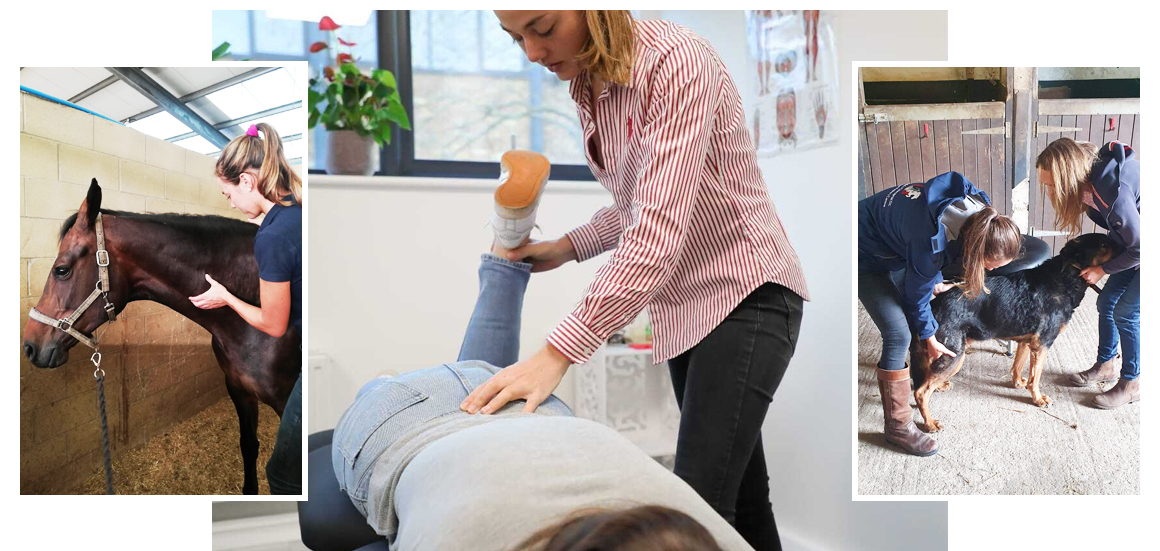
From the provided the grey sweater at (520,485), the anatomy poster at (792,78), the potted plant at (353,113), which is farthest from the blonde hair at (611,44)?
the potted plant at (353,113)

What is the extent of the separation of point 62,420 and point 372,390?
2.29 ft

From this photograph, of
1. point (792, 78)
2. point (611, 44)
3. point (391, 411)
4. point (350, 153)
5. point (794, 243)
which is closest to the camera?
point (391, 411)

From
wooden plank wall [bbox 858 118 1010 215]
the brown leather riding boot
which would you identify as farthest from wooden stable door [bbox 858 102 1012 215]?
the brown leather riding boot

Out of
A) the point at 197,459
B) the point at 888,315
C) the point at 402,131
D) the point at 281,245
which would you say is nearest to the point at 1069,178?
the point at 888,315

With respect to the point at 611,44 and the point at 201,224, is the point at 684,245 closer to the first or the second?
the point at 611,44

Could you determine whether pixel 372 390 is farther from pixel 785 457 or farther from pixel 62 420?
pixel 785 457

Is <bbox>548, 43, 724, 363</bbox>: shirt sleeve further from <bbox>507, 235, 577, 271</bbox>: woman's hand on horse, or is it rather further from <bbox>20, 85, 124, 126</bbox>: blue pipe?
<bbox>20, 85, 124, 126</bbox>: blue pipe

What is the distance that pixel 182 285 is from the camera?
1494mm

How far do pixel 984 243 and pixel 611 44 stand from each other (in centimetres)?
83

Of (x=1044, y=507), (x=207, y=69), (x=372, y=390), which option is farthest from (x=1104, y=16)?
(x=207, y=69)

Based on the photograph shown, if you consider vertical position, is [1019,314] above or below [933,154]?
below

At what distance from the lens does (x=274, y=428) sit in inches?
61.4

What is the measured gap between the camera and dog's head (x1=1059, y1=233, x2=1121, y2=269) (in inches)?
57.9

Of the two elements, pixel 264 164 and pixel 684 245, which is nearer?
pixel 684 245
